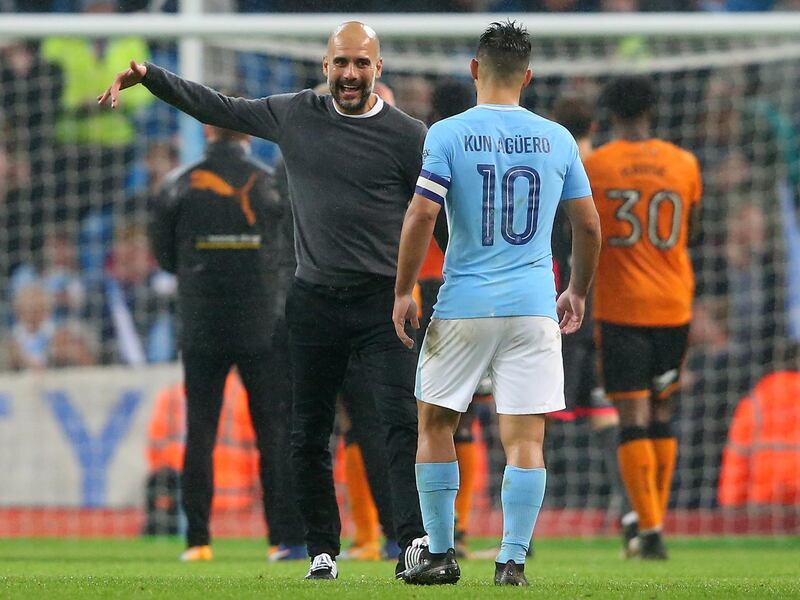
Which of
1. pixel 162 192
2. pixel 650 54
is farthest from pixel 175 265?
pixel 650 54

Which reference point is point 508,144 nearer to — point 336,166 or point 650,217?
point 336,166

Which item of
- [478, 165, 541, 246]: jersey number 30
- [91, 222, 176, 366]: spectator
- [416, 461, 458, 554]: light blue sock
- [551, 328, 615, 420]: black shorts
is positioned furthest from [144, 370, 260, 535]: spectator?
[478, 165, 541, 246]: jersey number 30

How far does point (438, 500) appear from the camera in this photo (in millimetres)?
5039

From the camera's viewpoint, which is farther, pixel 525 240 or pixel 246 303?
pixel 246 303

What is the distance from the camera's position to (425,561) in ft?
16.7

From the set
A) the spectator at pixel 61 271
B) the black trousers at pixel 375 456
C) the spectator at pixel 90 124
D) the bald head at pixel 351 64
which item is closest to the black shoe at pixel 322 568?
the black trousers at pixel 375 456

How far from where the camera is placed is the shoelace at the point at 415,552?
203 inches

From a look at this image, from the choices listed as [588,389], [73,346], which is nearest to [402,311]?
[588,389]

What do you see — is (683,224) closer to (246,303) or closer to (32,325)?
(246,303)

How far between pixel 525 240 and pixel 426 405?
23.9 inches

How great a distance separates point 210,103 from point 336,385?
3.50ft

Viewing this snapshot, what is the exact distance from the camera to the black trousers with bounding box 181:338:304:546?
7.48 metres

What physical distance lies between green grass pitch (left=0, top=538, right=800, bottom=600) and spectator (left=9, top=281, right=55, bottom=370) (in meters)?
2.15

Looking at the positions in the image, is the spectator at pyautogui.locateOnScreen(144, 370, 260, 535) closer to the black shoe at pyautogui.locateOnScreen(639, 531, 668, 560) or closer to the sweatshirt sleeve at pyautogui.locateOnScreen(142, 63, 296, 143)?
the black shoe at pyautogui.locateOnScreen(639, 531, 668, 560)
